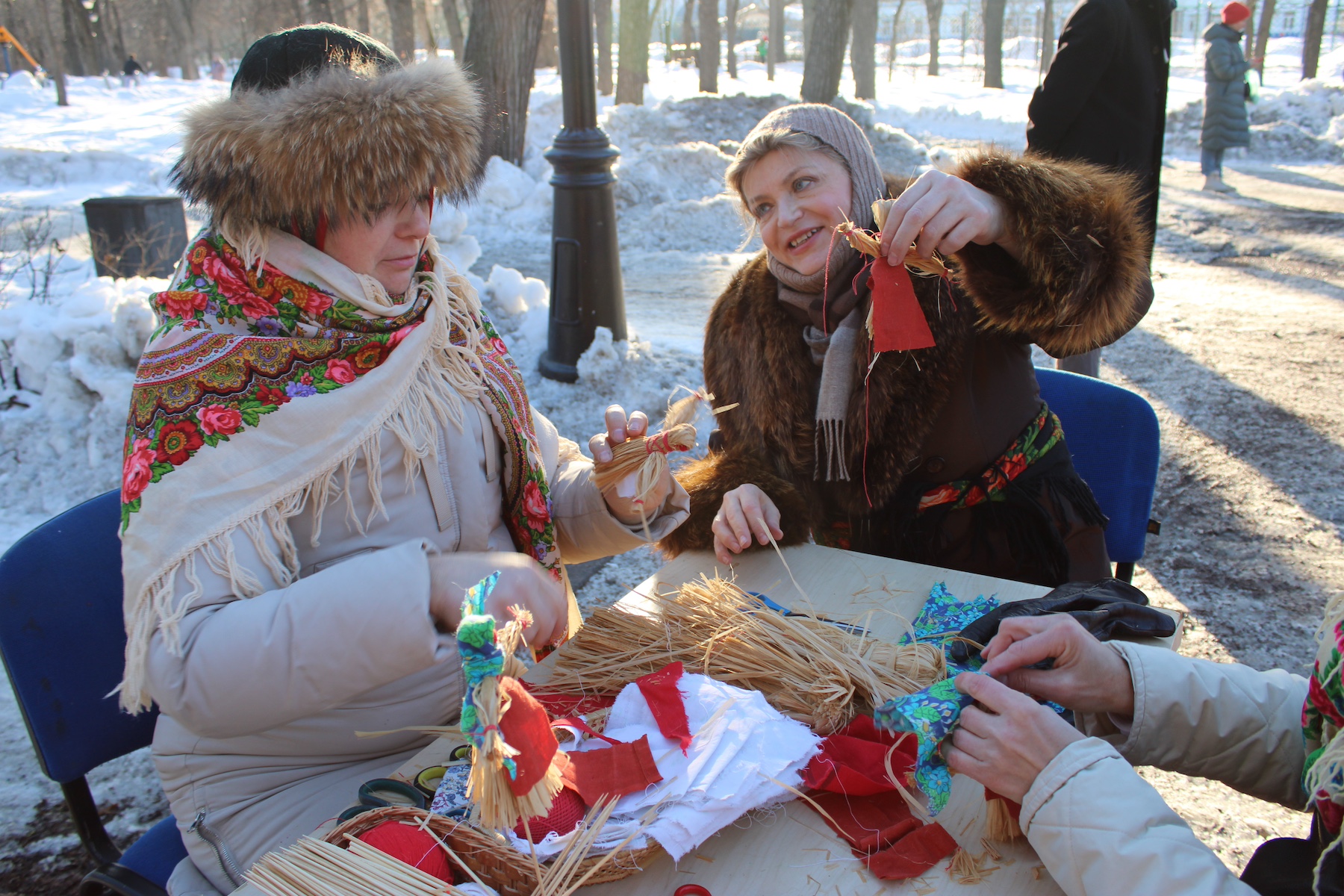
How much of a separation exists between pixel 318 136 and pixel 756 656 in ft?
3.85

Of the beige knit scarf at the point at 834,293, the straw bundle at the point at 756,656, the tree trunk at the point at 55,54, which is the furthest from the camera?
the tree trunk at the point at 55,54

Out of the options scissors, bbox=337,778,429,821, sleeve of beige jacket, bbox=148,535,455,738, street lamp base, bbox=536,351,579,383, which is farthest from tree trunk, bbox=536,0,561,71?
scissors, bbox=337,778,429,821

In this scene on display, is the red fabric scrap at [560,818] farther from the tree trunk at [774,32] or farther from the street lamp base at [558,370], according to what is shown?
the tree trunk at [774,32]

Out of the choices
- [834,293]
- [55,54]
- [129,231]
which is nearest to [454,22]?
[55,54]


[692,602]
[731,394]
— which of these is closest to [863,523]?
[731,394]

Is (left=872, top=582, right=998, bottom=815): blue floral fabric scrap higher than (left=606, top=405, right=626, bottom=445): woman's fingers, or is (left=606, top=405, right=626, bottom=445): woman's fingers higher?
(left=606, top=405, right=626, bottom=445): woman's fingers

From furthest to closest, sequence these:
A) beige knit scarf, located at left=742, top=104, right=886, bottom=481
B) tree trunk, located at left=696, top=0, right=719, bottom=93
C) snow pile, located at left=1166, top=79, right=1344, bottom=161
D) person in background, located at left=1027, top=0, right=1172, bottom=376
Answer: tree trunk, located at left=696, top=0, right=719, bottom=93 → snow pile, located at left=1166, top=79, right=1344, bottom=161 → person in background, located at left=1027, top=0, right=1172, bottom=376 → beige knit scarf, located at left=742, top=104, right=886, bottom=481

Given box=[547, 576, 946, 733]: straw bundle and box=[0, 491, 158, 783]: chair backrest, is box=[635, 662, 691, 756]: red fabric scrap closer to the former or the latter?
box=[547, 576, 946, 733]: straw bundle

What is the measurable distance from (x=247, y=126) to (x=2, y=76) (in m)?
33.4

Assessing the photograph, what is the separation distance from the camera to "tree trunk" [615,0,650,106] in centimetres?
1758

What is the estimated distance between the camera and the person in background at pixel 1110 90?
396 cm

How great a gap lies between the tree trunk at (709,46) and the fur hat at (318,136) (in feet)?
66.5

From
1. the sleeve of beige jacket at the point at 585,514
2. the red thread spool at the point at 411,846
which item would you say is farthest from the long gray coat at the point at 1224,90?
the red thread spool at the point at 411,846

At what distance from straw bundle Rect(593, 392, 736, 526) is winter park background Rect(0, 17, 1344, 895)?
838 millimetres
